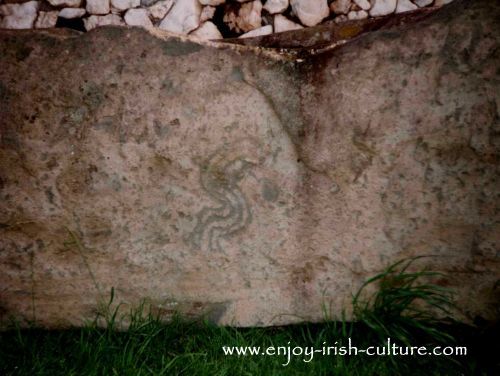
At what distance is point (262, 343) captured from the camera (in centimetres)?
130

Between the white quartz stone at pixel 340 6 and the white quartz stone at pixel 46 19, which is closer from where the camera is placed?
the white quartz stone at pixel 340 6

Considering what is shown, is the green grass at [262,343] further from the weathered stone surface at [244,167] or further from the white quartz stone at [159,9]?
the white quartz stone at [159,9]

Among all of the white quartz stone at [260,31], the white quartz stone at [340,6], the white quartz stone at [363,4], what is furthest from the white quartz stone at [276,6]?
the white quartz stone at [363,4]

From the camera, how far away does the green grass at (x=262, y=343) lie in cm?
119

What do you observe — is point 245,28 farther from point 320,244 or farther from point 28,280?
point 28,280

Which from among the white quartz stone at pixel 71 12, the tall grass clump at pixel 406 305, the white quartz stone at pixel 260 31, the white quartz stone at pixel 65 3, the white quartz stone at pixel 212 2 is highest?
the white quartz stone at pixel 65 3

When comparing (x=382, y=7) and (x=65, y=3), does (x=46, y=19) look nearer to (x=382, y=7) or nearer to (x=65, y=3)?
(x=65, y=3)

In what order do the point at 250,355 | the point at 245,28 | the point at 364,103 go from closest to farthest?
the point at 364,103, the point at 250,355, the point at 245,28

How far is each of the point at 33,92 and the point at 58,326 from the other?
80cm

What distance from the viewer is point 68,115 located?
46.9 inches

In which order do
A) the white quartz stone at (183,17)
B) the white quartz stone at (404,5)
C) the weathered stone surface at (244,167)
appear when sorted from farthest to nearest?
1. the white quartz stone at (183,17)
2. the white quartz stone at (404,5)
3. the weathered stone surface at (244,167)

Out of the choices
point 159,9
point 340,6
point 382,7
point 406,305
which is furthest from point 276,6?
point 406,305

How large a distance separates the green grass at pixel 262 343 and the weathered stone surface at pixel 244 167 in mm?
79

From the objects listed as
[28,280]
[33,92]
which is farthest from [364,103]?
[28,280]
